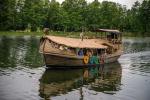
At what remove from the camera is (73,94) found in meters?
27.3

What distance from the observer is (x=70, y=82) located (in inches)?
1254

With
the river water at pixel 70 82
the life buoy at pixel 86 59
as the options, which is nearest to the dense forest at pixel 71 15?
the life buoy at pixel 86 59

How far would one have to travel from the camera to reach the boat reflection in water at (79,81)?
28656 mm

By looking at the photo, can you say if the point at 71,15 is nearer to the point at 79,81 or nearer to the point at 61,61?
the point at 61,61

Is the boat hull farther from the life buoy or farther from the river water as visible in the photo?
the river water

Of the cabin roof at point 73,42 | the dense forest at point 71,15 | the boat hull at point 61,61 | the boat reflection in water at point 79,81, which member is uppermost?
the dense forest at point 71,15

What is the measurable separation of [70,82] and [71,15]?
8744 centimetres

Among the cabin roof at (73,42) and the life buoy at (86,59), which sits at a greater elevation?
the cabin roof at (73,42)

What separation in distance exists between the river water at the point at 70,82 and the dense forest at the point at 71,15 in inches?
2425

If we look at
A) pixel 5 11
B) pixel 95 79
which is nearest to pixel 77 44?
pixel 95 79

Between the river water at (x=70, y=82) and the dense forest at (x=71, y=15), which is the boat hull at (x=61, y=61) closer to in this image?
the river water at (x=70, y=82)

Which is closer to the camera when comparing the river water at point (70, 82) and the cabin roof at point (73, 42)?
the river water at point (70, 82)

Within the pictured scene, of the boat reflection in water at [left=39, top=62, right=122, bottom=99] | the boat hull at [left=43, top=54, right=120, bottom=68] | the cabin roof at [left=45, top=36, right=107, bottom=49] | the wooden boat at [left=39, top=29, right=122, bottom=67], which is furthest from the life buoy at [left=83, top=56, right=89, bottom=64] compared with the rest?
the cabin roof at [left=45, top=36, right=107, bottom=49]

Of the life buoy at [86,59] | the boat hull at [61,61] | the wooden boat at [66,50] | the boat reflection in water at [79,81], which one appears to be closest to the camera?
the boat reflection in water at [79,81]
